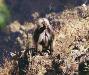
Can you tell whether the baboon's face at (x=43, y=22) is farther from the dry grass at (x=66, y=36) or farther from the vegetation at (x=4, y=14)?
the vegetation at (x=4, y=14)

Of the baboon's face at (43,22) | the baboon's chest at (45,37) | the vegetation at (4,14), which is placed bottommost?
the baboon's chest at (45,37)

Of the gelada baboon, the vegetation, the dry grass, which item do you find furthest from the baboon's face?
the vegetation

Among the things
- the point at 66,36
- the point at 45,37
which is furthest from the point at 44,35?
the point at 66,36

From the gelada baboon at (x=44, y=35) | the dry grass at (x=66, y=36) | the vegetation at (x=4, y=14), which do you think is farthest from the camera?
the vegetation at (x=4, y=14)

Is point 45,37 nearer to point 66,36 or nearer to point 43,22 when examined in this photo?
point 43,22

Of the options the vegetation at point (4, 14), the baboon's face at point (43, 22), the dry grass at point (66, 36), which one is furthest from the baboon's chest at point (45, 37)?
the vegetation at point (4, 14)

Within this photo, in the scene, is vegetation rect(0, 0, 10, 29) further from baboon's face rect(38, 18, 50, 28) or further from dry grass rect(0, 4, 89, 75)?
baboon's face rect(38, 18, 50, 28)

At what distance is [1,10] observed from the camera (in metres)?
26.5

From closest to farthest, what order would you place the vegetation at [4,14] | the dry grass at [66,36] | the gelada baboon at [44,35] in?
the dry grass at [66,36] < the gelada baboon at [44,35] < the vegetation at [4,14]

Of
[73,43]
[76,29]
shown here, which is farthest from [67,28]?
[73,43]

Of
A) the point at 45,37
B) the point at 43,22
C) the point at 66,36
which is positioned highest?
the point at 43,22

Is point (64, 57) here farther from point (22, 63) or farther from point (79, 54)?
point (22, 63)

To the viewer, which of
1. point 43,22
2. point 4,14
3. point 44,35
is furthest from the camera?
point 4,14

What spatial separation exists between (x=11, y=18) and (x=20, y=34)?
5.28m
